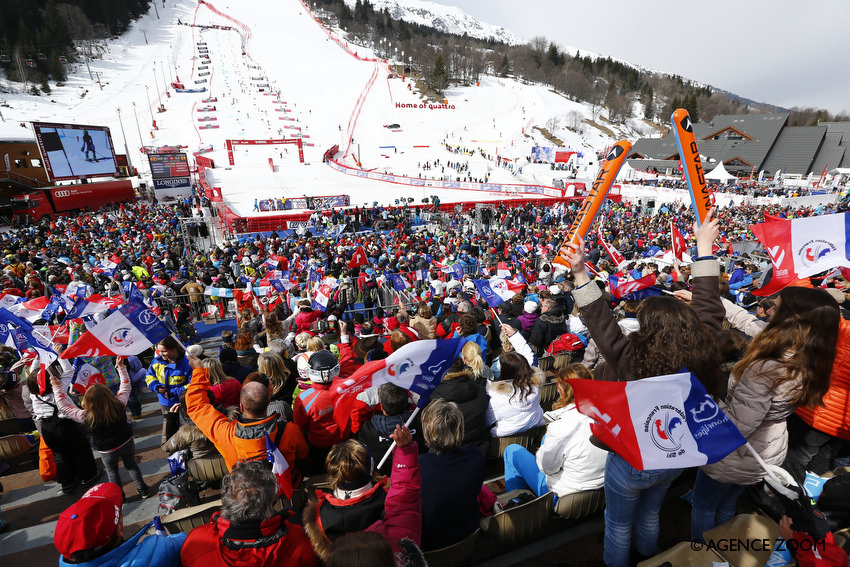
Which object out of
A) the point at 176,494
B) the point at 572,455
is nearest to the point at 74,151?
the point at 176,494

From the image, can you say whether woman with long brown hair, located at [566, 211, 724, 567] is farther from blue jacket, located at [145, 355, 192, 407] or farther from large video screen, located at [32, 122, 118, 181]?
large video screen, located at [32, 122, 118, 181]

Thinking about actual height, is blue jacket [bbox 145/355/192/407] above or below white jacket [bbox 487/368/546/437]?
below

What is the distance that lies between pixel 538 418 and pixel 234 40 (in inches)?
4717

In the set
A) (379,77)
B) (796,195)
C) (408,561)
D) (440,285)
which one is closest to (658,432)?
(408,561)

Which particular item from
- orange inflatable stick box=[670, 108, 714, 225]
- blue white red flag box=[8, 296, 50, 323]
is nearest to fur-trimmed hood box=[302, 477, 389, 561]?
orange inflatable stick box=[670, 108, 714, 225]

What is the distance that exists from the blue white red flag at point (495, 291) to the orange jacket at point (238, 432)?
448 centimetres

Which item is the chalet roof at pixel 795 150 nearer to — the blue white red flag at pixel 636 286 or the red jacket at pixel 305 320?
the blue white red flag at pixel 636 286

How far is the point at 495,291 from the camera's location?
23.6ft

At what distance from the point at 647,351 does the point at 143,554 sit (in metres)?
2.81

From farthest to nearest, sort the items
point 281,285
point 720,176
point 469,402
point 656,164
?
point 656,164
point 720,176
point 281,285
point 469,402

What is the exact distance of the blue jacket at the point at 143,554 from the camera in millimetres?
1983

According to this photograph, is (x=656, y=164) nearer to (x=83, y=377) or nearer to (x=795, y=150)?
(x=795, y=150)

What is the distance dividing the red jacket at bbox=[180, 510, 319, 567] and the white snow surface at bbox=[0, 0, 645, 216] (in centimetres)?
3216

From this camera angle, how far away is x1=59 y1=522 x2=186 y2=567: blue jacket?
6.50ft
